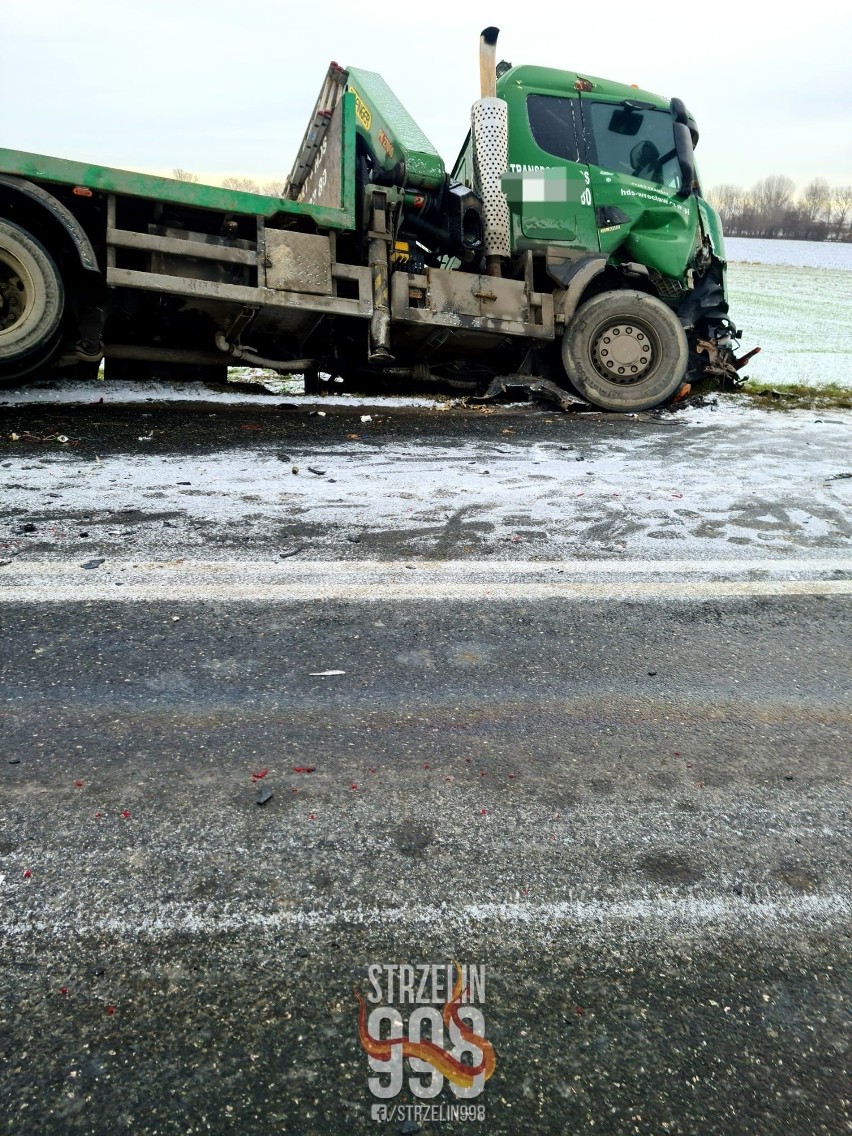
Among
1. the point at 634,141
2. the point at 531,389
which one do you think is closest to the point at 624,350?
the point at 531,389

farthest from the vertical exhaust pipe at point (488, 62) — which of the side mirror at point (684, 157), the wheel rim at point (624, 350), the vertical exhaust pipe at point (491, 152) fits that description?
the wheel rim at point (624, 350)

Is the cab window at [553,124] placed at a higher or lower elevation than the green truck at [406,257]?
higher

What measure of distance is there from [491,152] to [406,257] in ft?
4.08

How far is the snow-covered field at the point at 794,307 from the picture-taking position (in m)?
12.2

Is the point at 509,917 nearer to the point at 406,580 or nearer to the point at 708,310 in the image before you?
the point at 406,580

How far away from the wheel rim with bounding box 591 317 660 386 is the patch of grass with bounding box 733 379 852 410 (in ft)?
4.36

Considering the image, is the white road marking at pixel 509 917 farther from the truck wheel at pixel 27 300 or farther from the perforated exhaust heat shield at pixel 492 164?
the perforated exhaust heat shield at pixel 492 164

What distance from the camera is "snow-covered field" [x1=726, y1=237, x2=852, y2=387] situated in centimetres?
1216

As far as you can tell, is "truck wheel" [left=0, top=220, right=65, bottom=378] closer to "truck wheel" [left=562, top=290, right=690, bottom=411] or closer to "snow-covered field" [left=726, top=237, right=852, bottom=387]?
"truck wheel" [left=562, top=290, right=690, bottom=411]

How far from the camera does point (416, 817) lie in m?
1.83

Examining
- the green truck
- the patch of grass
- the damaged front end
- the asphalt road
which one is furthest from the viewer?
the patch of grass

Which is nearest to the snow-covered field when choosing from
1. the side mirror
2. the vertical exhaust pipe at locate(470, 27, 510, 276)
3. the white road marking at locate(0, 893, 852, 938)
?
the side mirror

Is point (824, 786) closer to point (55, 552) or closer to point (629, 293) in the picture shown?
point (55, 552)

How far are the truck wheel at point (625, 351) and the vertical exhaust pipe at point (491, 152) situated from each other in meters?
1.05
